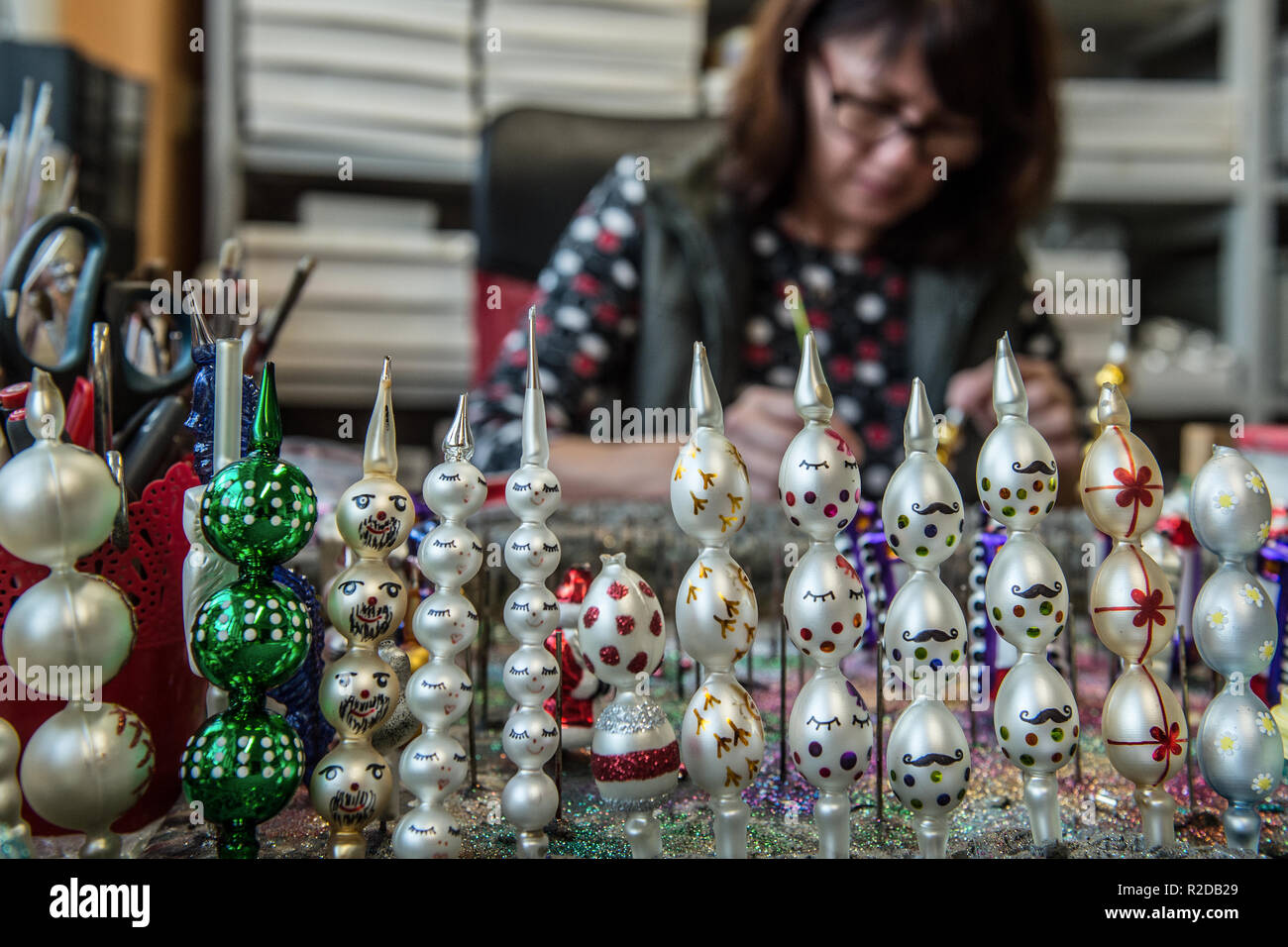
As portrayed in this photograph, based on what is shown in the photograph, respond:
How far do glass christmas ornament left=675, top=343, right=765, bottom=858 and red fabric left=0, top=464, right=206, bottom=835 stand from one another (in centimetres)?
16

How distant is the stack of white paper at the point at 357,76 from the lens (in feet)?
4.94

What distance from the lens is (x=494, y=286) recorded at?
4.57 ft

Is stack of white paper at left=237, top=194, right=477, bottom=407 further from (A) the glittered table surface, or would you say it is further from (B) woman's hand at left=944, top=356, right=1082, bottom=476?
(A) the glittered table surface

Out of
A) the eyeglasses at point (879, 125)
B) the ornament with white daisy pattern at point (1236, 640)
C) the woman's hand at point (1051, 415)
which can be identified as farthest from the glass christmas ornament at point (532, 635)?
the eyeglasses at point (879, 125)

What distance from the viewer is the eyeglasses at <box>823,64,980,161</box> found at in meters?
0.99

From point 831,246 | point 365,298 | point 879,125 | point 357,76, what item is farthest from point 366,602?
point 357,76

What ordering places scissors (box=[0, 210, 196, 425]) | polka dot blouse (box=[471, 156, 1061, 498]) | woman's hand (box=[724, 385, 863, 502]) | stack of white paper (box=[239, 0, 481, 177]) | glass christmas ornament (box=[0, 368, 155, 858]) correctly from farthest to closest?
stack of white paper (box=[239, 0, 481, 177]), polka dot blouse (box=[471, 156, 1061, 498]), woman's hand (box=[724, 385, 863, 502]), scissors (box=[0, 210, 196, 425]), glass christmas ornament (box=[0, 368, 155, 858])

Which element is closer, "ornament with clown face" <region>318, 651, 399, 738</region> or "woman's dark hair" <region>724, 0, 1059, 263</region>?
"ornament with clown face" <region>318, 651, 399, 738</region>

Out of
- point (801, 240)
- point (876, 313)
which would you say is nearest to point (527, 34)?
point (801, 240)

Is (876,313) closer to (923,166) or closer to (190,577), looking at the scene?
(923,166)

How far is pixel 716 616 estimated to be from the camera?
0.95ft

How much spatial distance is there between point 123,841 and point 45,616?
0.33ft

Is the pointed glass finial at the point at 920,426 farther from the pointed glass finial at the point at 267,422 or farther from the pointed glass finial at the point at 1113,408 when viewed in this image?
the pointed glass finial at the point at 267,422

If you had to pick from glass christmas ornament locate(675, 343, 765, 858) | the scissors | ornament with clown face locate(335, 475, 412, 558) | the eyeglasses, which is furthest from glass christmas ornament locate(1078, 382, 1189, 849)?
the eyeglasses
